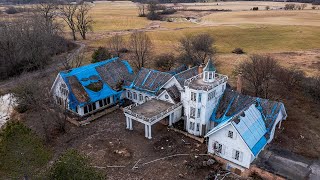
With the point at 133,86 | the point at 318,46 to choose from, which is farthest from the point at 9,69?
the point at 318,46

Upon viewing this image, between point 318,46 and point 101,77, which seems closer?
point 101,77

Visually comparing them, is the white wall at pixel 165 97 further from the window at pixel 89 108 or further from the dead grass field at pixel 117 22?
the dead grass field at pixel 117 22

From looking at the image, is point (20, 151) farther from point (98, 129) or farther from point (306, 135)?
point (306, 135)

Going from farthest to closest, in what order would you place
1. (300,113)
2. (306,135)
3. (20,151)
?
(300,113) < (306,135) < (20,151)

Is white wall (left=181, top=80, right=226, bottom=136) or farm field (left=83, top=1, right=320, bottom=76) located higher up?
farm field (left=83, top=1, right=320, bottom=76)

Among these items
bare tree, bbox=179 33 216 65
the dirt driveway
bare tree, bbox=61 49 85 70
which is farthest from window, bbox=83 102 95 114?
bare tree, bbox=179 33 216 65

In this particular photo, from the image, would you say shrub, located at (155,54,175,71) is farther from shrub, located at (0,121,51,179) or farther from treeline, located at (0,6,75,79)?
shrub, located at (0,121,51,179)
